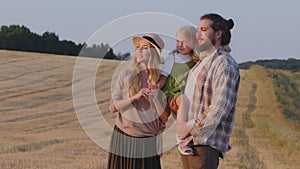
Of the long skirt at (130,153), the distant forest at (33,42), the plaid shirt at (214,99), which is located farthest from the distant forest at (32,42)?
the plaid shirt at (214,99)

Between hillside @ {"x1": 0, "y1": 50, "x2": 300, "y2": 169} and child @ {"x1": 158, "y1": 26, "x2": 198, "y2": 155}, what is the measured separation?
48cm

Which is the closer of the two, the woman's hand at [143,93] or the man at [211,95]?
the man at [211,95]

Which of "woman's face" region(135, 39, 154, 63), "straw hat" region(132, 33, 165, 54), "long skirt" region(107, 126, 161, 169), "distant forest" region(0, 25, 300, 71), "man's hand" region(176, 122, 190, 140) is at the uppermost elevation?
"distant forest" region(0, 25, 300, 71)

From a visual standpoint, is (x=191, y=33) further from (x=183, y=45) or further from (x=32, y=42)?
(x=32, y=42)

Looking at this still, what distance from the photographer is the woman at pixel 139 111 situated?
4012 millimetres

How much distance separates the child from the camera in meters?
A: 3.71

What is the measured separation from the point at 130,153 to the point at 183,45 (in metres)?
0.86

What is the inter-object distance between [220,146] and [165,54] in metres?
0.72

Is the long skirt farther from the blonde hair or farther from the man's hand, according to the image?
the man's hand

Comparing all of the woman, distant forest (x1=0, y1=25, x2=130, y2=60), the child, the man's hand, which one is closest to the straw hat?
the woman

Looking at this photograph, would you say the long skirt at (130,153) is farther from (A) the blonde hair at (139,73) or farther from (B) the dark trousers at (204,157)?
(B) the dark trousers at (204,157)

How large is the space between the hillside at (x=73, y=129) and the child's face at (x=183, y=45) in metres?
0.56

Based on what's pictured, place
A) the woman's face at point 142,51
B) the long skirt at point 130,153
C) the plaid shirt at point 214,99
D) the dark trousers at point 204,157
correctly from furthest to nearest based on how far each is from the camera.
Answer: the long skirt at point 130,153, the woman's face at point 142,51, the dark trousers at point 204,157, the plaid shirt at point 214,99

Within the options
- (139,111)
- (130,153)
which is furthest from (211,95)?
(130,153)
